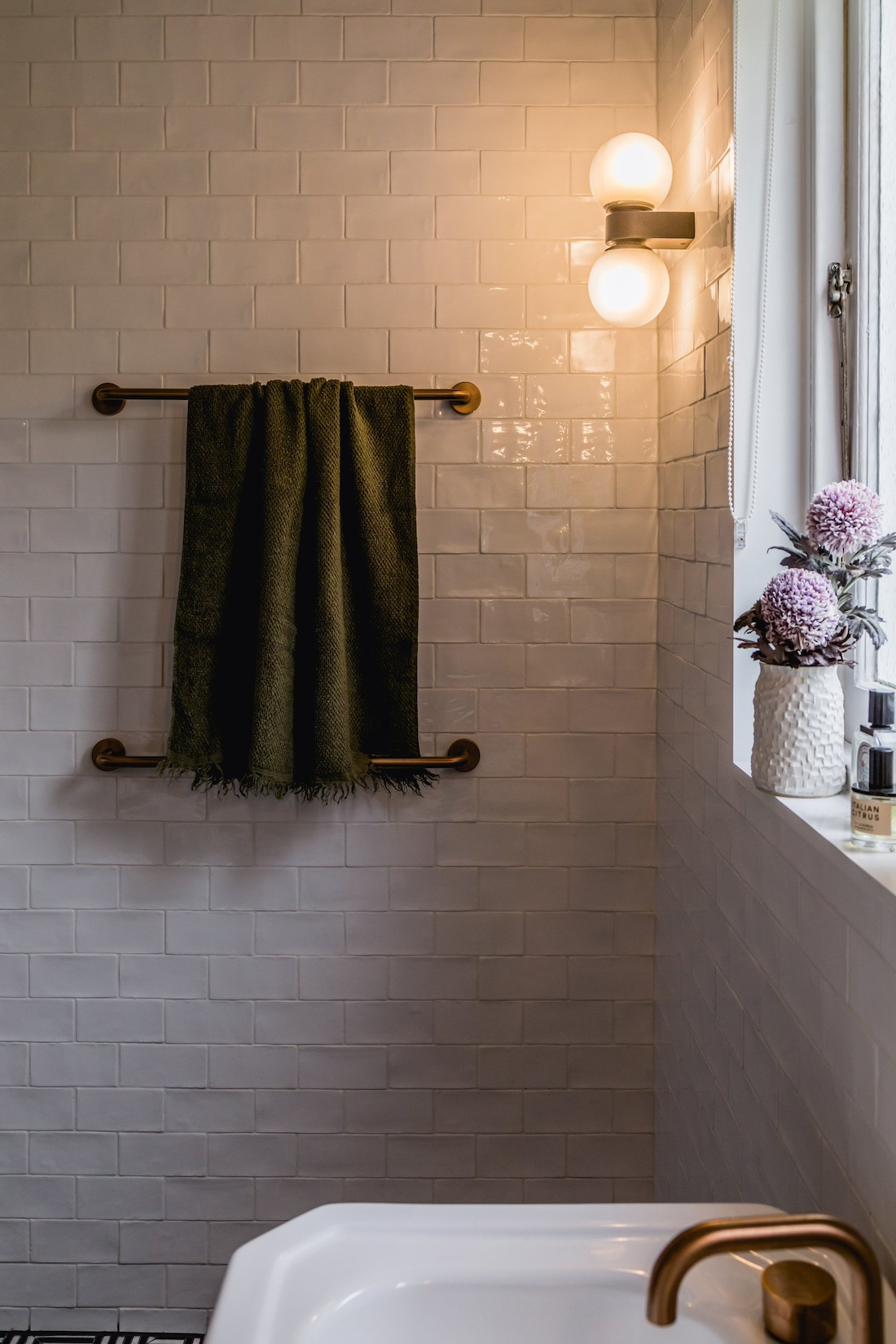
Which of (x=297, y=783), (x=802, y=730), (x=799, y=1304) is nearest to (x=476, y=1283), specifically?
(x=799, y=1304)

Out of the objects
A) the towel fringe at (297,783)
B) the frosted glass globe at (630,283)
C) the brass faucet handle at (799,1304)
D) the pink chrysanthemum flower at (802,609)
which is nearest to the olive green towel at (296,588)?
the towel fringe at (297,783)

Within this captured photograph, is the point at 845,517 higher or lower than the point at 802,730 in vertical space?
higher

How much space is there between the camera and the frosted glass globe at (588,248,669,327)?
5.36 ft

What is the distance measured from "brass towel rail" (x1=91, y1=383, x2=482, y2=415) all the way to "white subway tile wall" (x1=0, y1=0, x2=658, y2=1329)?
33 millimetres

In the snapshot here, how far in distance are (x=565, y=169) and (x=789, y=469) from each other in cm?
87

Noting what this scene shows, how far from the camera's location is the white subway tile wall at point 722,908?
979 millimetres

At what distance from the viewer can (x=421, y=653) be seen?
2020 mm

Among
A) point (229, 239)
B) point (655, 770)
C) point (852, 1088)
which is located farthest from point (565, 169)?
point (852, 1088)

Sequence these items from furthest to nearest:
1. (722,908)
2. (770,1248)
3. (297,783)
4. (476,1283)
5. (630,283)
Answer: (297,783), (630,283), (722,908), (476,1283), (770,1248)

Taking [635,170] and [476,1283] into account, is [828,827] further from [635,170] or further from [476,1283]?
[635,170]

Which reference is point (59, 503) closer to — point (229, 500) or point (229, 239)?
point (229, 500)

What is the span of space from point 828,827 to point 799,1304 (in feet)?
1.45

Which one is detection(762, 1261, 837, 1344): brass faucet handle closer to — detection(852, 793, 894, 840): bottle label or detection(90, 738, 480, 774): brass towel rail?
detection(852, 793, 894, 840): bottle label

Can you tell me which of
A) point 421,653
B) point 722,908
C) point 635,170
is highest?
point 635,170
